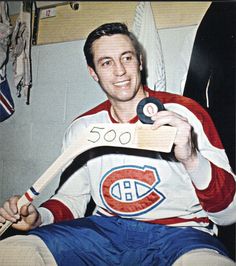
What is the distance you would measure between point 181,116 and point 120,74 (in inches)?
7.7

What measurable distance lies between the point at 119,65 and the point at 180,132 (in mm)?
245

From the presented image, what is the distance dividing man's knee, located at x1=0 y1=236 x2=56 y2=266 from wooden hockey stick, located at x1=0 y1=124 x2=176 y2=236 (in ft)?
0.17

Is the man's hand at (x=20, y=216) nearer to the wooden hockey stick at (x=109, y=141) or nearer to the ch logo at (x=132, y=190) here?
the wooden hockey stick at (x=109, y=141)

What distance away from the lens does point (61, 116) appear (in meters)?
0.99

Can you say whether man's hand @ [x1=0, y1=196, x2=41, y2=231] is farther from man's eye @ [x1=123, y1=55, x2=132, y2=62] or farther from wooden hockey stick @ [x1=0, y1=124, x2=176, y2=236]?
man's eye @ [x1=123, y1=55, x2=132, y2=62]

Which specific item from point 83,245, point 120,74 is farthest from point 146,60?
point 83,245

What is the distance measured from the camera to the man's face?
0.88 m

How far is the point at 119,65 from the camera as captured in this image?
2.90 feet

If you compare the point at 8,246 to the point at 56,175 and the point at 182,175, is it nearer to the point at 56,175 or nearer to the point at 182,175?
the point at 56,175

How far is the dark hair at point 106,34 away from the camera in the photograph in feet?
2.91

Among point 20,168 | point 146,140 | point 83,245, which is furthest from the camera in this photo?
point 20,168

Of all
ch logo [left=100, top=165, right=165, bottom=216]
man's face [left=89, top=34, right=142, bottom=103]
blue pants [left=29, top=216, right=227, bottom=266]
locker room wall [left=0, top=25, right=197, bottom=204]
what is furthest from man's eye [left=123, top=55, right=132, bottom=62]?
blue pants [left=29, top=216, right=227, bottom=266]

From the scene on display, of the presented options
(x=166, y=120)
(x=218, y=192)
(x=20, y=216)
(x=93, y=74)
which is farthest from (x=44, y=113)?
(x=218, y=192)

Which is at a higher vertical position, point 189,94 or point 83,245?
point 189,94
